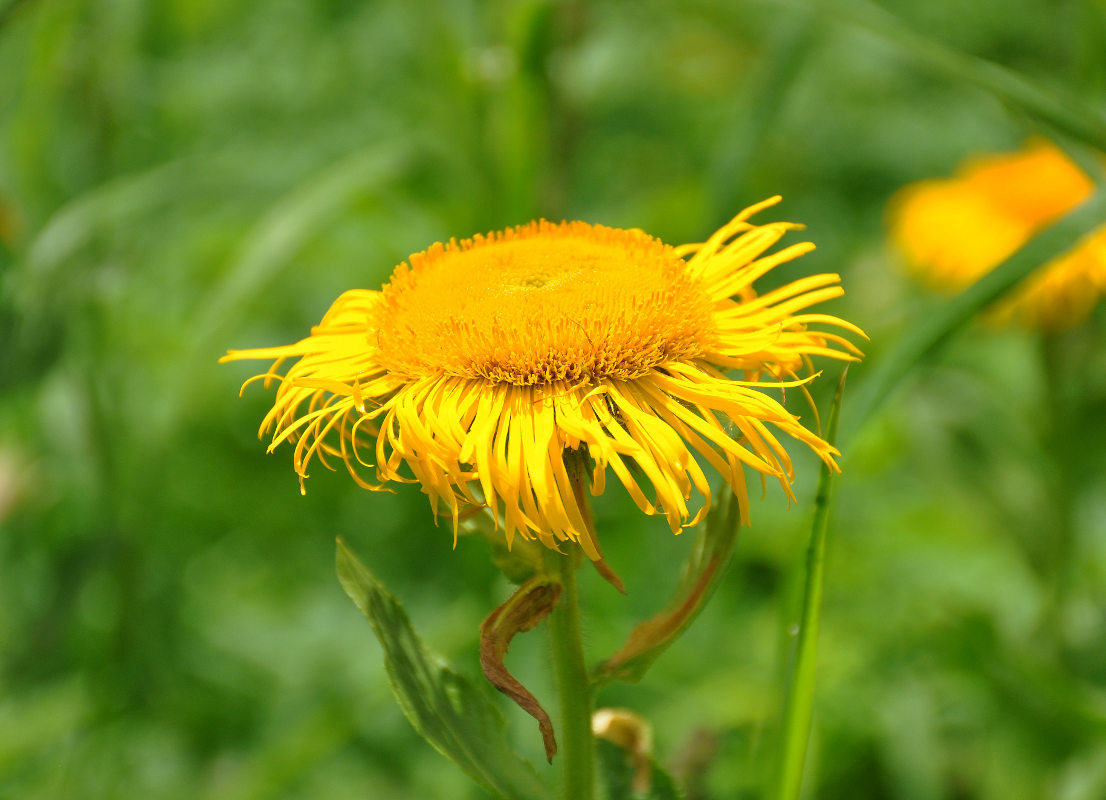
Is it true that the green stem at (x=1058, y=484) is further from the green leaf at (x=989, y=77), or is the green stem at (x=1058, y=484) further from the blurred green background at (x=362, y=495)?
the green leaf at (x=989, y=77)

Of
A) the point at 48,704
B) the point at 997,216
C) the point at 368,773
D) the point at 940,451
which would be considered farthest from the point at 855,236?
the point at 48,704

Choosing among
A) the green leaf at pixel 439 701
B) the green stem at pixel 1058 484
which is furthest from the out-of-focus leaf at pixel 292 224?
the green stem at pixel 1058 484

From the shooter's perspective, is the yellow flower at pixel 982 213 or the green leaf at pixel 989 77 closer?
the green leaf at pixel 989 77

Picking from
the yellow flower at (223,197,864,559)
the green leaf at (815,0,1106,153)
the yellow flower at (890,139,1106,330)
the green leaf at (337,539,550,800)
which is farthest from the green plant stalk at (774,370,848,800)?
the yellow flower at (890,139,1106,330)

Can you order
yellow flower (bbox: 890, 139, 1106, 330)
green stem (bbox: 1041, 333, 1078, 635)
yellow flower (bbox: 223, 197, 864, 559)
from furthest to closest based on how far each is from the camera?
yellow flower (bbox: 890, 139, 1106, 330), green stem (bbox: 1041, 333, 1078, 635), yellow flower (bbox: 223, 197, 864, 559)

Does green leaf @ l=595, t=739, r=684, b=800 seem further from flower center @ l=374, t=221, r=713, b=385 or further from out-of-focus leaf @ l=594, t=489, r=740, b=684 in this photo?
flower center @ l=374, t=221, r=713, b=385

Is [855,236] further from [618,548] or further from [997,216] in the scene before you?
[618,548]

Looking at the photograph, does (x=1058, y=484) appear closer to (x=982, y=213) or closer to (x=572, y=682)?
(x=982, y=213)
